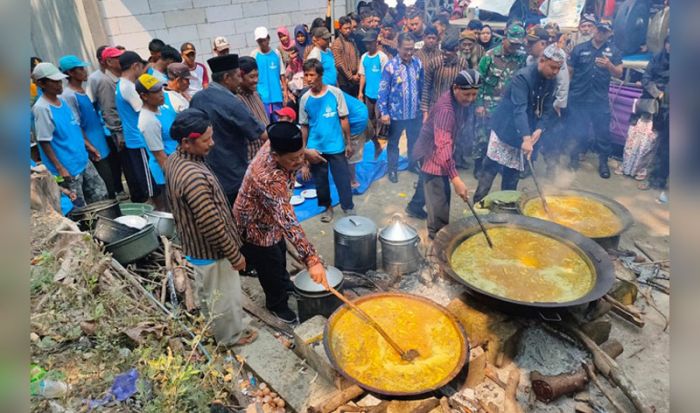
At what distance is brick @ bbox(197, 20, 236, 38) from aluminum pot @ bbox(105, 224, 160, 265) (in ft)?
23.8

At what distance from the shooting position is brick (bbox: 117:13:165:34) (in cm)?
968

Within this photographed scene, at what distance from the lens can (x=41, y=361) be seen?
3.68 m

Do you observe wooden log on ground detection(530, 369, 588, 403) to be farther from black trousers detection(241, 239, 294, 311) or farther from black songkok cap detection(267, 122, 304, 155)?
black songkok cap detection(267, 122, 304, 155)

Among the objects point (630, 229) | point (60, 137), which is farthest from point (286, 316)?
point (630, 229)

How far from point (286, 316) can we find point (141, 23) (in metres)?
8.33

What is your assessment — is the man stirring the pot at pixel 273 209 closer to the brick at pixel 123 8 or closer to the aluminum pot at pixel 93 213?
the aluminum pot at pixel 93 213

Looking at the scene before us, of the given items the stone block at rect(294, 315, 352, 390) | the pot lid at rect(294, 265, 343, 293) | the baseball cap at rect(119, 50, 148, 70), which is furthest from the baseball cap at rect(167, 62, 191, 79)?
the stone block at rect(294, 315, 352, 390)

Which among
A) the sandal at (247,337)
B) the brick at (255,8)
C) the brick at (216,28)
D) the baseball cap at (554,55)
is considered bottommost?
the sandal at (247,337)

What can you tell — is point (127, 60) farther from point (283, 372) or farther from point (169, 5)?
point (283, 372)

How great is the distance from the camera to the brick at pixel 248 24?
1131 cm

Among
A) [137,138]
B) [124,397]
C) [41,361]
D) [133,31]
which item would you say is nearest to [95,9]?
[133,31]

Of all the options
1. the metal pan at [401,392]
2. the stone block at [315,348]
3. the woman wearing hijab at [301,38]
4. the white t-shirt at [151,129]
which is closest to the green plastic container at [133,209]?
the white t-shirt at [151,129]

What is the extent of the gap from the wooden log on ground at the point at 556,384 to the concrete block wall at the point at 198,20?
10.3 m
